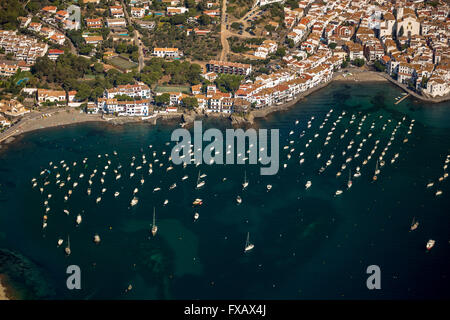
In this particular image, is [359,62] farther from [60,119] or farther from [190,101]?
[60,119]

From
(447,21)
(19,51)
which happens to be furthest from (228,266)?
(447,21)

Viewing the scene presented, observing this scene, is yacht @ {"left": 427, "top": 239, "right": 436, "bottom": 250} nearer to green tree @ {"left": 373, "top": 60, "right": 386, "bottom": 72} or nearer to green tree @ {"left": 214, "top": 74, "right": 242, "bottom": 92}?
green tree @ {"left": 214, "top": 74, "right": 242, "bottom": 92}

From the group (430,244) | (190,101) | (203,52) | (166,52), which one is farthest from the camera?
(203,52)

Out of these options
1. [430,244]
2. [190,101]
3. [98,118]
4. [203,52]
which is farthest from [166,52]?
[430,244]

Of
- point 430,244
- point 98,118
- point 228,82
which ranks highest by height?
point 228,82

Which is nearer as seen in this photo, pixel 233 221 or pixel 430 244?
pixel 430 244

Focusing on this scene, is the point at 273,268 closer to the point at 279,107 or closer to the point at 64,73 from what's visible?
the point at 279,107

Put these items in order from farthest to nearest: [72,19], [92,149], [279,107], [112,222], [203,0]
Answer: [203,0] → [72,19] → [279,107] → [92,149] → [112,222]
